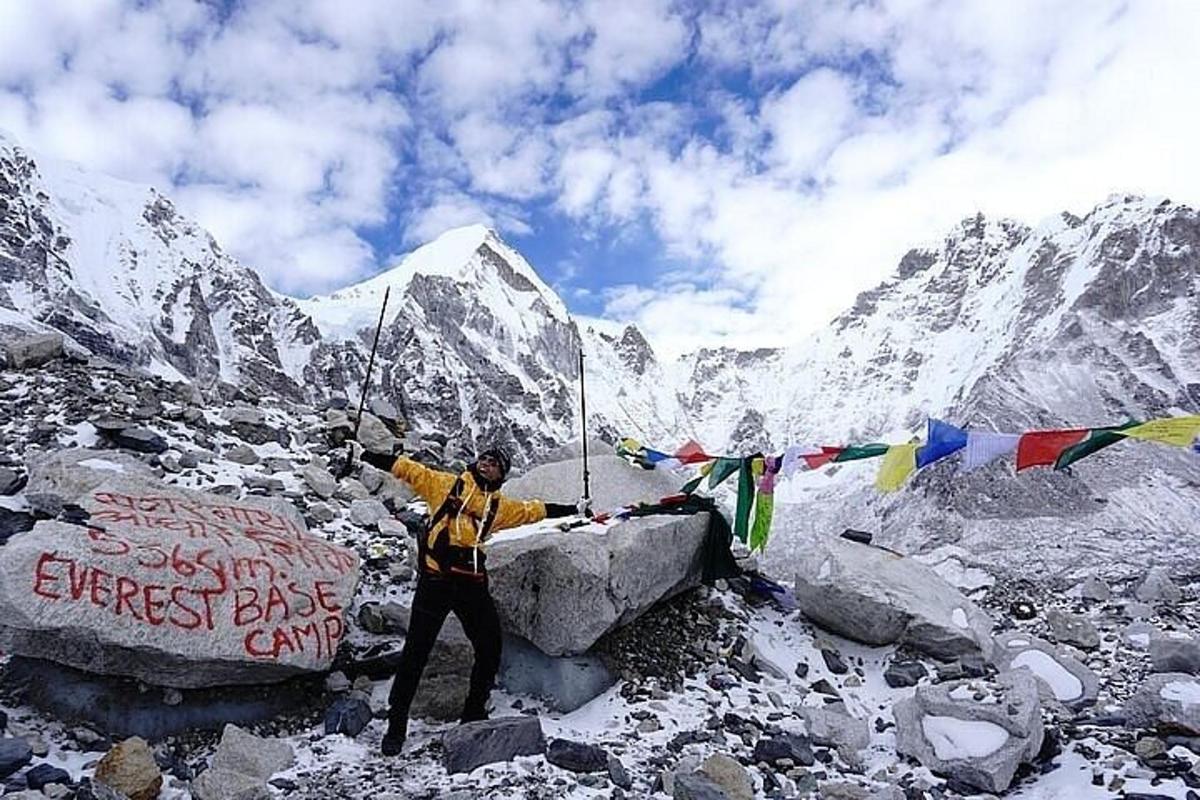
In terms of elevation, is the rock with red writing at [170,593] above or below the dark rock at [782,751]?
above

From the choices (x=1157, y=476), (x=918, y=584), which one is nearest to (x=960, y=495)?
(x=1157, y=476)

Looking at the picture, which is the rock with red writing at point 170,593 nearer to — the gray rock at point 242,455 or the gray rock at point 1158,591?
the gray rock at point 242,455

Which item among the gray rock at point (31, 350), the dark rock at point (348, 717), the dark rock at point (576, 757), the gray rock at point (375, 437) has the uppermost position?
the gray rock at point (31, 350)

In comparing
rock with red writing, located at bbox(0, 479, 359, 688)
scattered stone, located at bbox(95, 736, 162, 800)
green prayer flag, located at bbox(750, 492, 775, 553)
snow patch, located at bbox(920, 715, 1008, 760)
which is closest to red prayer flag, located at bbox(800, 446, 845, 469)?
green prayer flag, located at bbox(750, 492, 775, 553)

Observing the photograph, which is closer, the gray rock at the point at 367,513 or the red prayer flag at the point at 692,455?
the gray rock at the point at 367,513

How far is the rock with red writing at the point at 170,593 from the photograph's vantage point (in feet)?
19.3

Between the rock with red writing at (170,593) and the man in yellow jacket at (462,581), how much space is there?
36.4 inches

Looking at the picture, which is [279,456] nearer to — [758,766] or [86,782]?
[86,782]

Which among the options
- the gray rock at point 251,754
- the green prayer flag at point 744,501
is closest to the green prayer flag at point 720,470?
the green prayer flag at point 744,501

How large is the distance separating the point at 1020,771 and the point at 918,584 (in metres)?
3.67

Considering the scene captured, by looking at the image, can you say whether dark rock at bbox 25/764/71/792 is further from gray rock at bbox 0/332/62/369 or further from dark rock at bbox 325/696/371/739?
gray rock at bbox 0/332/62/369

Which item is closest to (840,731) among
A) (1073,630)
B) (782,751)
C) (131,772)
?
(782,751)

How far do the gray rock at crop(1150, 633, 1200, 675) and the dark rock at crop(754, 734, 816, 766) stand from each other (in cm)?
482

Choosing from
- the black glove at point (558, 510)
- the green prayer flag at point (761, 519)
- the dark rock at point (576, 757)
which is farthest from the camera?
the green prayer flag at point (761, 519)
